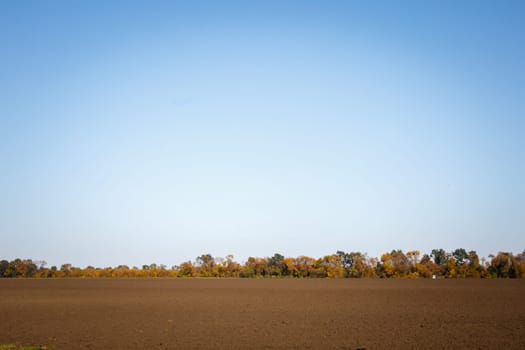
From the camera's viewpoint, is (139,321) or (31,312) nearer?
(139,321)

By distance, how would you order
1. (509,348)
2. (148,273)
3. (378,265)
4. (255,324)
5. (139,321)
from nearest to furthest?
(509,348), (255,324), (139,321), (378,265), (148,273)

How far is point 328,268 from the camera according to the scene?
139500 mm

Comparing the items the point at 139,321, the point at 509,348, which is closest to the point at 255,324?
the point at 139,321

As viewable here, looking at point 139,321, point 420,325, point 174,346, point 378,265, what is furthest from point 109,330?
point 378,265

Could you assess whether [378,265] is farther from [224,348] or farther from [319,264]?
[224,348]

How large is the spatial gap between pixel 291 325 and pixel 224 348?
6854mm

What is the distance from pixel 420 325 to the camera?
23359 millimetres

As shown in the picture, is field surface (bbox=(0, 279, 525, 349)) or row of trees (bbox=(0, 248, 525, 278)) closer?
field surface (bbox=(0, 279, 525, 349))

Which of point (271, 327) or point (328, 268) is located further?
point (328, 268)

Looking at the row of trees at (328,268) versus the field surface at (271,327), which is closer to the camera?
the field surface at (271,327)

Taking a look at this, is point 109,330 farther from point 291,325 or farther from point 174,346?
point 291,325

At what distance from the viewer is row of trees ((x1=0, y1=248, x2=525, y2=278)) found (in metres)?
122

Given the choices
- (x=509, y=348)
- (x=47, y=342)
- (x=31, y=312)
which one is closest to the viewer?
(x=509, y=348)

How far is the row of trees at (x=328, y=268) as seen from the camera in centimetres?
12181
